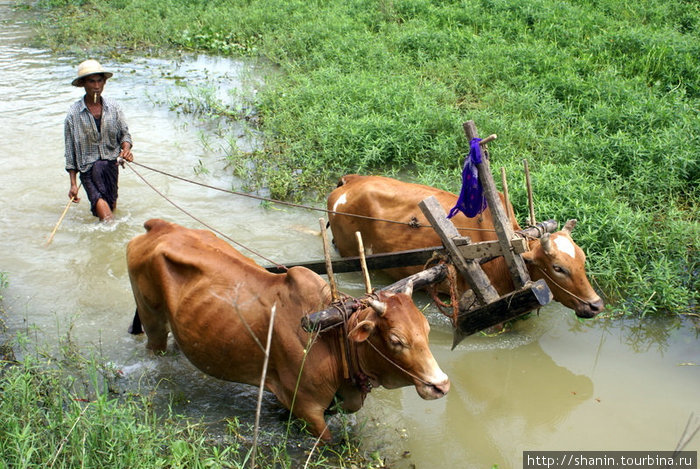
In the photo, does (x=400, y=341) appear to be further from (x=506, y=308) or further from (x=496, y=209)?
(x=496, y=209)

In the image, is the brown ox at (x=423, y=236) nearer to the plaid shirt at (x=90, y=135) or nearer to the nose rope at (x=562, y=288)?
the nose rope at (x=562, y=288)

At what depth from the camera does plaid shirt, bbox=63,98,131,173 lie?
6293 mm

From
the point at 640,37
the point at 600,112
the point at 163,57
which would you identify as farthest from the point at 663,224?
the point at 163,57

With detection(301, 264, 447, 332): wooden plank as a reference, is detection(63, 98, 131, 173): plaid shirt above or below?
above

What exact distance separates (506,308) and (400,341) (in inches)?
42.0

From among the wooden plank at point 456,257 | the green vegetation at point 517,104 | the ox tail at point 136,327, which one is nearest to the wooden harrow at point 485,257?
the wooden plank at point 456,257

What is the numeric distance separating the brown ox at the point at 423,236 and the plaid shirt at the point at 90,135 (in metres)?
2.42

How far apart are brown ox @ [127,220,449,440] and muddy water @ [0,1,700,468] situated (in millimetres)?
486

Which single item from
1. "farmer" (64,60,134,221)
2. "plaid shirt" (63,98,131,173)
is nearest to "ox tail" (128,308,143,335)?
"farmer" (64,60,134,221)

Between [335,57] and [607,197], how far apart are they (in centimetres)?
561

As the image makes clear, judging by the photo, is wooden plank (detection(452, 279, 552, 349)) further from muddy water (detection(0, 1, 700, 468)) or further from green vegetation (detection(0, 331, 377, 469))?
green vegetation (detection(0, 331, 377, 469))

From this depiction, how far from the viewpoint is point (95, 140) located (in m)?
6.45

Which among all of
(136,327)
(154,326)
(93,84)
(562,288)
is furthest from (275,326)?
(93,84)

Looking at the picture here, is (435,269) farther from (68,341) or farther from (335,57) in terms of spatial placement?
(335,57)
